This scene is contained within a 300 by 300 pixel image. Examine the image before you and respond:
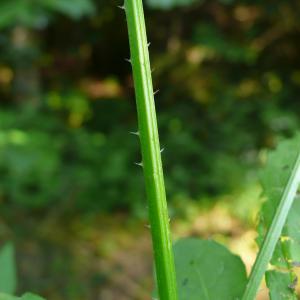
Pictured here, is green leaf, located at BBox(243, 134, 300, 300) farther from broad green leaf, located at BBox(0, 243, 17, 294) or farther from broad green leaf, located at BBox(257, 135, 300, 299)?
broad green leaf, located at BBox(0, 243, 17, 294)

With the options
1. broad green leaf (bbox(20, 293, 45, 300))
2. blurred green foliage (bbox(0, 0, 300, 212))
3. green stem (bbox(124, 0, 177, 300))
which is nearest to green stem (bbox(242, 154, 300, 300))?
green stem (bbox(124, 0, 177, 300))

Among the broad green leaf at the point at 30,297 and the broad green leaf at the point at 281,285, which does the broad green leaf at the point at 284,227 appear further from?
the broad green leaf at the point at 30,297

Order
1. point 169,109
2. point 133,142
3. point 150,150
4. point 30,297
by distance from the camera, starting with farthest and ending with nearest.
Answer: point 169,109
point 133,142
point 30,297
point 150,150

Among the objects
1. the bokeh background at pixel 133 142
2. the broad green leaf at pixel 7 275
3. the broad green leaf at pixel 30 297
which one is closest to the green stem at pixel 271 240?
the broad green leaf at pixel 30 297

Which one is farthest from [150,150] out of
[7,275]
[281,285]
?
[7,275]

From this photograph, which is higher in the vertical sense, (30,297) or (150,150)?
(150,150)

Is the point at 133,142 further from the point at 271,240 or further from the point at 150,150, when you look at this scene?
the point at 150,150
